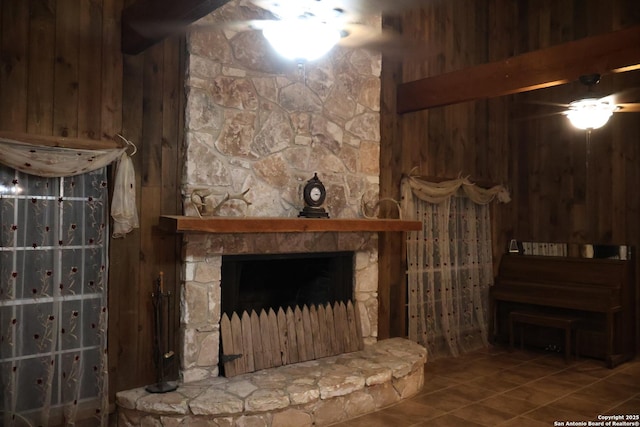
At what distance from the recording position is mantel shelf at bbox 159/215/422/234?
10.5 feet

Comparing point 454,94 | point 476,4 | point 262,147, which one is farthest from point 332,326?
point 476,4

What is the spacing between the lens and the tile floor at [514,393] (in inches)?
139

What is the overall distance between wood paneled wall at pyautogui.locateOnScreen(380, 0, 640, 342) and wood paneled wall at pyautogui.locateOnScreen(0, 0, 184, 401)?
2127 mm

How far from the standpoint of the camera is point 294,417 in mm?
3256

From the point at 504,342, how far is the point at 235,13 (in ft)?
14.8

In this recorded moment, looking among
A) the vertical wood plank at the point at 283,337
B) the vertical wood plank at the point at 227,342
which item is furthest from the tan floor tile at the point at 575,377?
the vertical wood plank at the point at 227,342

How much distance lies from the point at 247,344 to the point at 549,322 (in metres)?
3.14

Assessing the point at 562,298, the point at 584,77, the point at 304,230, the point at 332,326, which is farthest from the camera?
the point at 562,298

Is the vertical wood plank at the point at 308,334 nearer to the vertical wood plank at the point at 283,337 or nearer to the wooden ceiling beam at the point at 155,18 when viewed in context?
the vertical wood plank at the point at 283,337

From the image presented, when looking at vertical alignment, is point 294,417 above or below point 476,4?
below

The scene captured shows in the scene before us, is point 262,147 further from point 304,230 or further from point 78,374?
point 78,374

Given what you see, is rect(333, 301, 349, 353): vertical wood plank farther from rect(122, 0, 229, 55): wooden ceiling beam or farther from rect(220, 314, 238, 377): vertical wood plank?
rect(122, 0, 229, 55): wooden ceiling beam

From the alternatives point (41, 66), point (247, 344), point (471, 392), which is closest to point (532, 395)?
point (471, 392)

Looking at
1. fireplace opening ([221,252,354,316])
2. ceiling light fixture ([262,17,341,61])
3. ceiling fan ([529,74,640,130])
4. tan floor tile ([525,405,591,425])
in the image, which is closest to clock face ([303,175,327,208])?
fireplace opening ([221,252,354,316])
